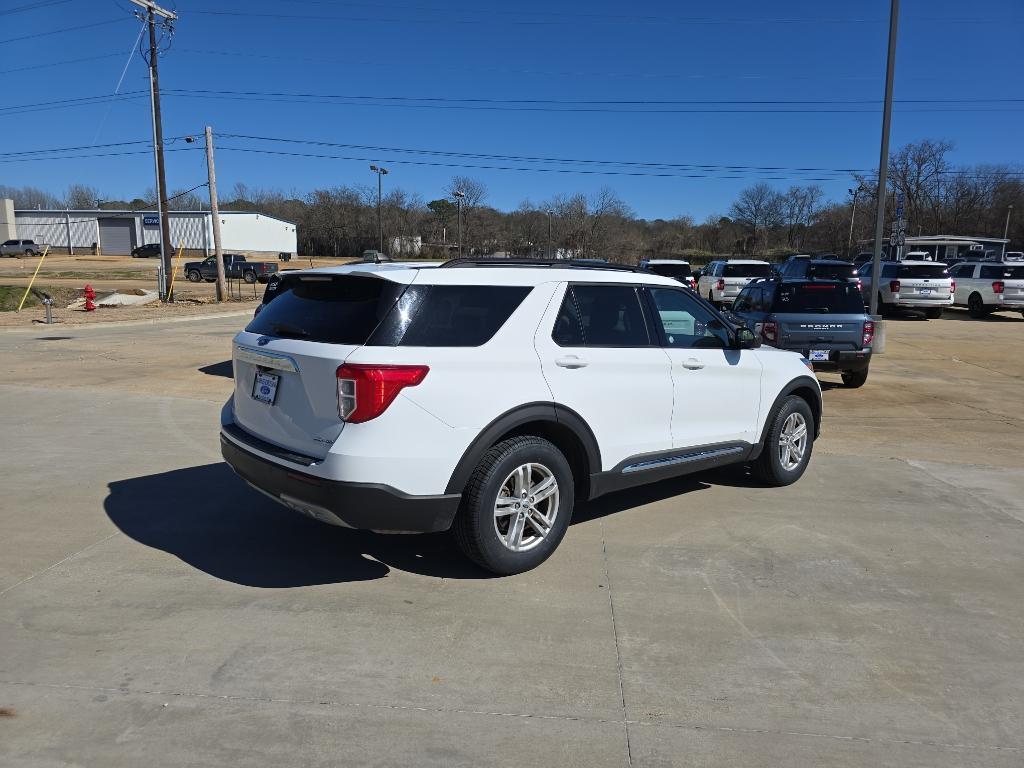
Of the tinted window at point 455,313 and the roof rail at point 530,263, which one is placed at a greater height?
the roof rail at point 530,263

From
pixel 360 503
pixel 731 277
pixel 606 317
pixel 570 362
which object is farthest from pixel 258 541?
pixel 731 277

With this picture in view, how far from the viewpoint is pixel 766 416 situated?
596cm

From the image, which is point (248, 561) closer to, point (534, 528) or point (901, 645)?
point (534, 528)

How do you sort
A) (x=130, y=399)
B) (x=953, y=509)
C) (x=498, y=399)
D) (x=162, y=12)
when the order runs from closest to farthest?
(x=498, y=399)
(x=953, y=509)
(x=130, y=399)
(x=162, y=12)

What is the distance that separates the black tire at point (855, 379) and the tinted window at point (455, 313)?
28.9 ft

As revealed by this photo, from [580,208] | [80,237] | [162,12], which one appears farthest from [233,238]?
[162,12]

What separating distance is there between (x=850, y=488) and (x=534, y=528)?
3.21 metres

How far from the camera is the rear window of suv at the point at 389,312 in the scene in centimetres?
390

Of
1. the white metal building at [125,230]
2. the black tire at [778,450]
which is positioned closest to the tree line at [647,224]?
the white metal building at [125,230]

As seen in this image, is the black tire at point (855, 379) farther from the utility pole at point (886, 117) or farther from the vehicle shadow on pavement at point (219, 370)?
the vehicle shadow on pavement at point (219, 370)

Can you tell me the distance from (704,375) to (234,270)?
152ft

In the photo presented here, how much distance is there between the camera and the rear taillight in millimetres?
3723

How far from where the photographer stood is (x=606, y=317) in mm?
4824

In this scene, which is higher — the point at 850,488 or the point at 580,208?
the point at 580,208
